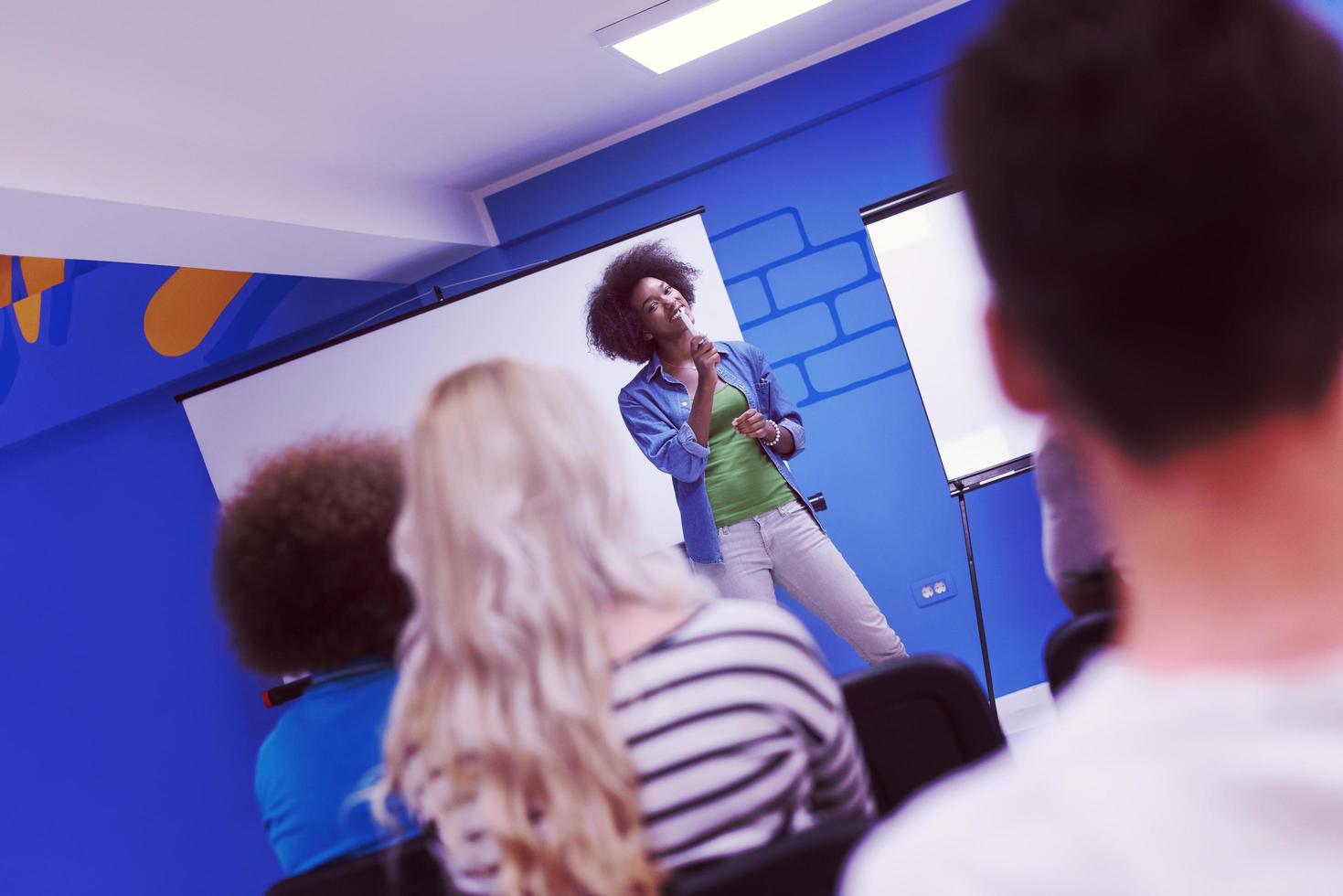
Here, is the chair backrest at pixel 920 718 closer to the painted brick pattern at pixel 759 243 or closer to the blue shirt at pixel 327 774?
the blue shirt at pixel 327 774

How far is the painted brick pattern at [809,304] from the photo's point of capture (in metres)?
3.76

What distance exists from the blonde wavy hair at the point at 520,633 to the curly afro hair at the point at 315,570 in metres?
0.39

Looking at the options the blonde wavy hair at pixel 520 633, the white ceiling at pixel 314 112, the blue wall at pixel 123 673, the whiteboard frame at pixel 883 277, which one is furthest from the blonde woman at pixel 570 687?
the blue wall at pixel 123 673

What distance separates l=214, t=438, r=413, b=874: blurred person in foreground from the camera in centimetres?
136

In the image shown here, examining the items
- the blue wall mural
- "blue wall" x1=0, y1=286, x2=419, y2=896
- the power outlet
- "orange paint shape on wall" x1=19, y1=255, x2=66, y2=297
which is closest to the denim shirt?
the power outlet

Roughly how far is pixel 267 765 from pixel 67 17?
1647 millimetres

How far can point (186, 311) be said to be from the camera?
4105mm

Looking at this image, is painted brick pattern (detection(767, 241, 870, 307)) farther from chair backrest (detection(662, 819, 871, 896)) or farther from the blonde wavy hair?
chair backrest (detection(662, 819, 871, 896))

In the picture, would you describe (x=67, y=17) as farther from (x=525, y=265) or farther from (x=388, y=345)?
(x=525, y=265)

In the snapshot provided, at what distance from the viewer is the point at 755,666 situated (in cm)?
100

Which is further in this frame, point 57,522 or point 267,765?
point 57,522

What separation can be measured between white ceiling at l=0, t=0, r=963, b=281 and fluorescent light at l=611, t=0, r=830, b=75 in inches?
3.6

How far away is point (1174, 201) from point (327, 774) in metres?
1.31

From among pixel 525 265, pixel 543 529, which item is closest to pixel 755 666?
pixel 543 529
